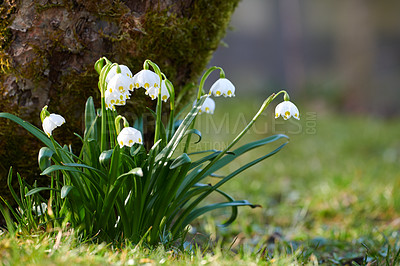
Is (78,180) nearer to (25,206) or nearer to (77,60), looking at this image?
(25,206)

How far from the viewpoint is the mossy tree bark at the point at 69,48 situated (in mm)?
1761

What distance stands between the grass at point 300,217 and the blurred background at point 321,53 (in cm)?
277

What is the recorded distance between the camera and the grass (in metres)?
1.42

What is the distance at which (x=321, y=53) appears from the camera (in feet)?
43.8

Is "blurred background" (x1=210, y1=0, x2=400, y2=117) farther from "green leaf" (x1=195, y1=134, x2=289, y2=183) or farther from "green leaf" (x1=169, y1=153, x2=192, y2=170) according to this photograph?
"green leaf" (x1=169, y1=153, x2=192, y2=170)

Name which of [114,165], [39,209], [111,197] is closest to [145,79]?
[114,165]

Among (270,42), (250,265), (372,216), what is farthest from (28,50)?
(270,42)

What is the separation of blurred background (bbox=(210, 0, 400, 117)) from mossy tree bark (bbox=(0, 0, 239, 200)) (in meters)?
7.06

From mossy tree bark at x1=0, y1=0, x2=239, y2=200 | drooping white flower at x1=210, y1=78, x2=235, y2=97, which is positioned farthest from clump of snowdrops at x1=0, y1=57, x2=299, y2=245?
mossy tree bark at x1=0, y1=0, x2=239, y2=200

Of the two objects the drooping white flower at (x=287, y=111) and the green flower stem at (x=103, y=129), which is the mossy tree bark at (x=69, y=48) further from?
the drooping white flower at (x=287, y=111)

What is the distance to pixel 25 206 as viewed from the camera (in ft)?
5.31

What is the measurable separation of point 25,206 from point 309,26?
12878 millimetres

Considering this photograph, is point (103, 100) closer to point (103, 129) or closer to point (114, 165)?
point (103, 129)

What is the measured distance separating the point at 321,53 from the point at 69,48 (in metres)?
12.5
